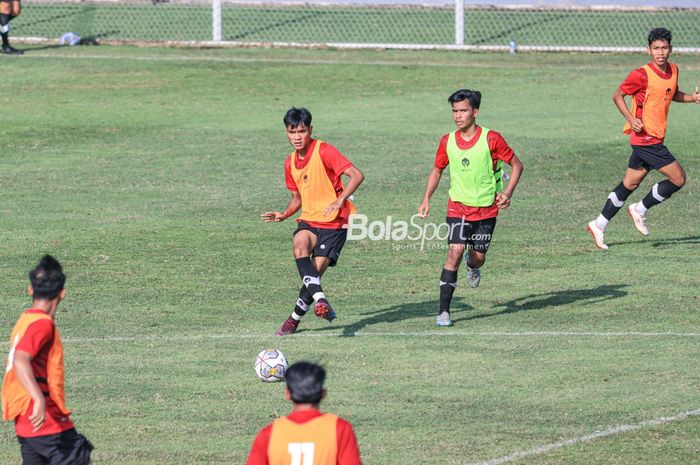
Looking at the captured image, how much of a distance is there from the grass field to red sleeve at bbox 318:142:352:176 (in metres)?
1.76

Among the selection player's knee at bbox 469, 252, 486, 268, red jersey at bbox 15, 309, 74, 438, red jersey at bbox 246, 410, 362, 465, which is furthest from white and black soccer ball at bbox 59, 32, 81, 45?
red jersey at bbox 246, 410, 362, 465

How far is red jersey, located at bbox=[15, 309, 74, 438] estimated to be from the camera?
7.66m

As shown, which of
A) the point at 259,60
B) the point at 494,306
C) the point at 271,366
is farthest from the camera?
the point at 259,60

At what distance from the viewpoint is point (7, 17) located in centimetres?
3153

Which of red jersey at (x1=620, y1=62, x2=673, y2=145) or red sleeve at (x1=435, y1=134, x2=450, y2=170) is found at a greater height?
red jersey at (x1=620, y1=62, x2=673, y2=145)

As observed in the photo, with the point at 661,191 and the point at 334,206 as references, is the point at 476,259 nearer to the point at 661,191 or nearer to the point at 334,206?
the point at 334,206

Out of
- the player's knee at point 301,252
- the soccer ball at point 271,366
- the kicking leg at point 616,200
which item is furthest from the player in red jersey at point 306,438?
the kicking leg at point 616,200

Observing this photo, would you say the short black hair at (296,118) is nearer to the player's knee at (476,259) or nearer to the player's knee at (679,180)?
the player's knee at (476,259)

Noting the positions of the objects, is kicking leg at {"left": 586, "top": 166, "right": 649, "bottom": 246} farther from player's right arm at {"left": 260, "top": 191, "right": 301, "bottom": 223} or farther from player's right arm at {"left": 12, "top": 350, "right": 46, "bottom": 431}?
player's right arm at {"left": 12, "top": 350, "right": 46, "bottom": 431}

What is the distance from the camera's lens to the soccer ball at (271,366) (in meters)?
11.5

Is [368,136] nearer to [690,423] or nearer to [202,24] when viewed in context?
[202,24]

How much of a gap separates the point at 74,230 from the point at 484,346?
784 centimetres

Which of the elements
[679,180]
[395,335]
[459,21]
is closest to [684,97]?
[679,180]
